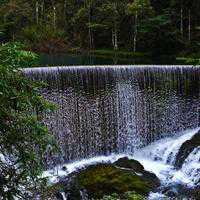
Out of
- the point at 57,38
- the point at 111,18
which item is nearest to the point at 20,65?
the point at 111,18

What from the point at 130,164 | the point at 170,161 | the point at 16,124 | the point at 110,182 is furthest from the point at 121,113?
the point at 16,124

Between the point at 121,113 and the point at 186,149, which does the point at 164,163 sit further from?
the point at 121,113

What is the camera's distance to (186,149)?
53.4 feet

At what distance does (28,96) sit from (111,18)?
2508 cm

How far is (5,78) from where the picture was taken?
538cm

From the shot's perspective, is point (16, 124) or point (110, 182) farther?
point (110, 182)

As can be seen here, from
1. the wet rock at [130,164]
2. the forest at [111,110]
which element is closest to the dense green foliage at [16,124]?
the forest at [111,110]

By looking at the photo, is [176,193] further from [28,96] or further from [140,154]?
[28,96]

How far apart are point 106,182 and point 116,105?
475cm

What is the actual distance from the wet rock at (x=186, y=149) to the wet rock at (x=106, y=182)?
4.37 ft

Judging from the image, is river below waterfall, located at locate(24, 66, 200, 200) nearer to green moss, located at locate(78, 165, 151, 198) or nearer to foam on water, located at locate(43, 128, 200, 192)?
foam on water, located at locate(43, 128, 200, 192)

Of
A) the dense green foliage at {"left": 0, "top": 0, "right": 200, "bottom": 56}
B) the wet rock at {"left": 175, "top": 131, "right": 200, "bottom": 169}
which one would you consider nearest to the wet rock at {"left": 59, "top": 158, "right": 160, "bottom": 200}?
the wet rock at {"left": 175, "top": 131, "right": 200, "bottom": 169}

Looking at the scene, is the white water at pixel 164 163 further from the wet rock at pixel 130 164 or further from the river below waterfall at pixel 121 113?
the wet rock at pixel 130 164

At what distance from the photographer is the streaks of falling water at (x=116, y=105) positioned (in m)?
17.1
